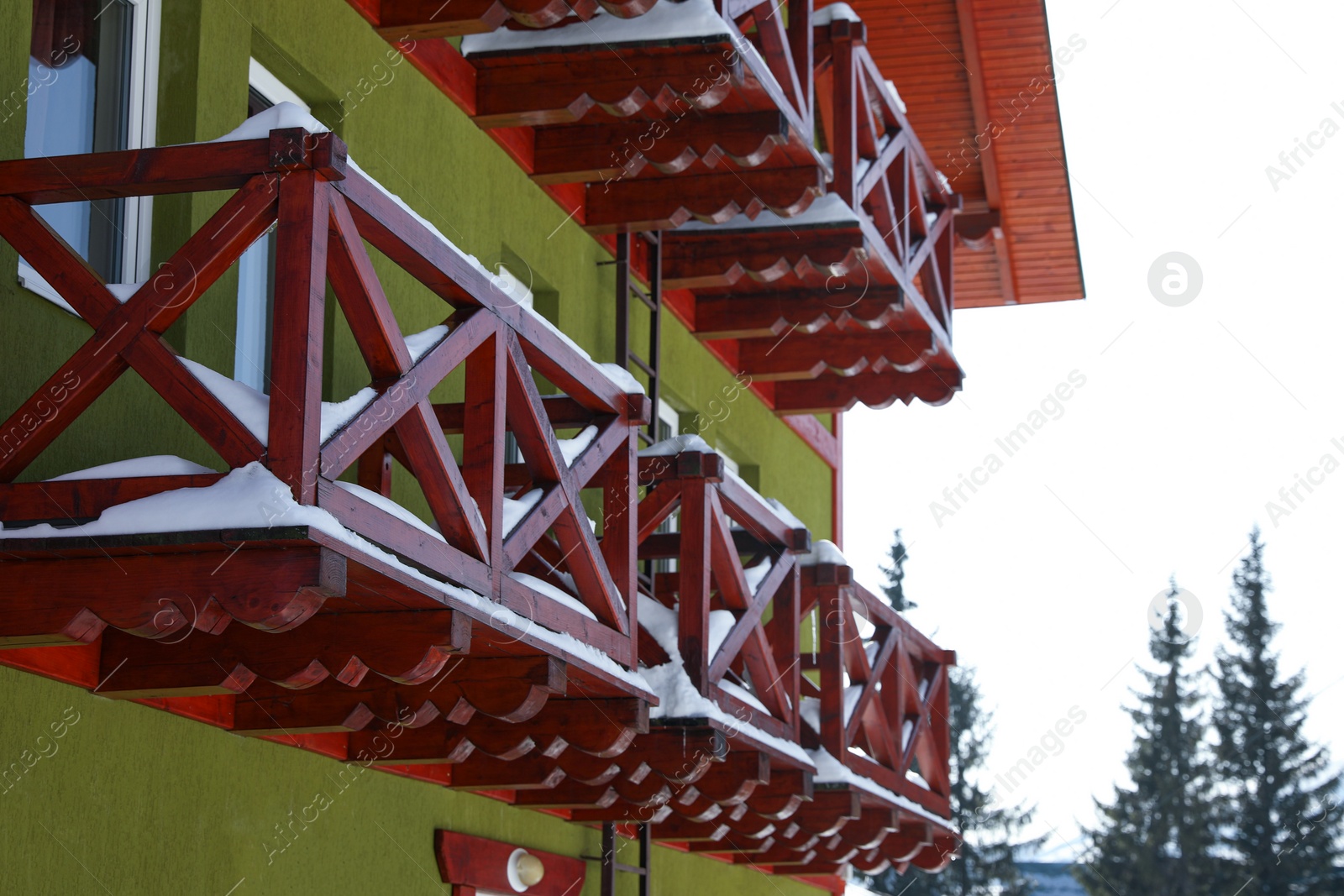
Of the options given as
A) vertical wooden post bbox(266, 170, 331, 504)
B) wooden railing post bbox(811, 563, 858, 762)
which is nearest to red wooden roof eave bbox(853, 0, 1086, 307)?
wooden railing post bbox(811, 563, 858, 762)

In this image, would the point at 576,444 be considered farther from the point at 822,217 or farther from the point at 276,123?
the point at 822,217

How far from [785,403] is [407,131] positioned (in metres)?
6.71

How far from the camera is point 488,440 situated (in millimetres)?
6051

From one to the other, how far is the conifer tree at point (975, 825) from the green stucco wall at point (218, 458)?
4112cm

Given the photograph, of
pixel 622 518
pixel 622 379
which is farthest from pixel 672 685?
pixel 622 379

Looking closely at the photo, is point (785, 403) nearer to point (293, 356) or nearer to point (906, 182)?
point (906, 182)

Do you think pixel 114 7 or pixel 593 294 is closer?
pixel 114 7

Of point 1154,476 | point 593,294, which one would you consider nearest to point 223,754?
point 593,294

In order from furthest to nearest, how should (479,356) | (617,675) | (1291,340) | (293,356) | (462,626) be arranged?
(1291,340), (617,675), (479,356), (462,626), (293,356)

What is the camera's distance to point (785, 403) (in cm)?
1515

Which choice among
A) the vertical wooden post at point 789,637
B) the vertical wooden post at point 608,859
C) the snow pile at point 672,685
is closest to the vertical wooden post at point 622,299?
the vertical wooden post at point 789,637

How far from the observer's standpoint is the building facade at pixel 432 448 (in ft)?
16.8

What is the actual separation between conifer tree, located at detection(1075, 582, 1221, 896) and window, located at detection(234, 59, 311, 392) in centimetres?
4609

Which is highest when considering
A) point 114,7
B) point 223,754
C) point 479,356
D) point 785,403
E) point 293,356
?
point 785,403
